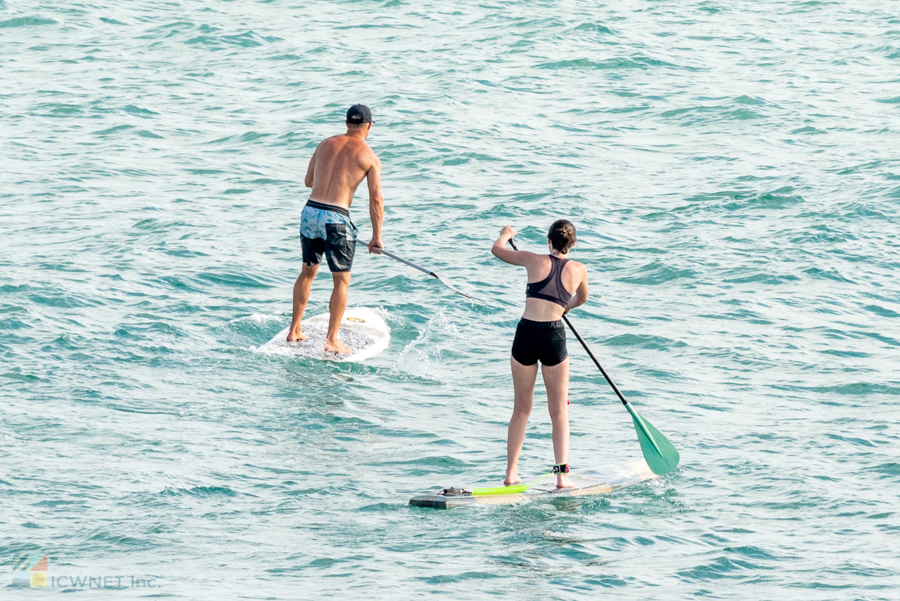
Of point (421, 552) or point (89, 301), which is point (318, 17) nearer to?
point (89, 301)

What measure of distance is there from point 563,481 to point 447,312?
4150mm

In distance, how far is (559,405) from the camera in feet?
24.3

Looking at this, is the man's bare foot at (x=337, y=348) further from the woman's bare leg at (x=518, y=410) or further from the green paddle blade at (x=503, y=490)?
the green paddle blade at (x=503, y=490)

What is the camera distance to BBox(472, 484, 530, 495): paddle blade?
7.14m

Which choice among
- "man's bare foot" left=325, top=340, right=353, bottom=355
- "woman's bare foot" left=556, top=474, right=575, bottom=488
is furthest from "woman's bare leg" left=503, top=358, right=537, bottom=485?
"man's bare foot" left=325, top=340, right=353, bottom=355

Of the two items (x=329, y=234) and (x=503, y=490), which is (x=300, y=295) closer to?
(x=329, y=234)

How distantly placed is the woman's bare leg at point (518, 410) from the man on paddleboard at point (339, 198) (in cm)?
272

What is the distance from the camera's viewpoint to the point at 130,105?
19.1 m

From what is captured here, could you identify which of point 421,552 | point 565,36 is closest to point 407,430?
point 421,552

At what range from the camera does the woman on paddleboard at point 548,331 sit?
7195 millimetres

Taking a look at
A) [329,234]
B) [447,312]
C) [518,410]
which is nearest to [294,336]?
[329,234]

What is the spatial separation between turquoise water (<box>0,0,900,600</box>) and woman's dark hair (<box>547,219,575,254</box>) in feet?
5.30

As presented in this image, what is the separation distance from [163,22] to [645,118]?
11.6 metres

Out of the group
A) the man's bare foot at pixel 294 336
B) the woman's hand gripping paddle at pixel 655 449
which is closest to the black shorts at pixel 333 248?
the man's bare foot at pixel 294 336
